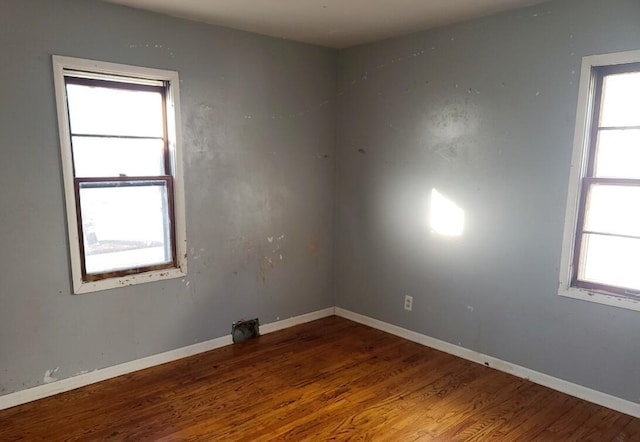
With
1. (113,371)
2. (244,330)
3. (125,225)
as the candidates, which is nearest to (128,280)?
(125,225)

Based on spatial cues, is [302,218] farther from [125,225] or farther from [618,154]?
[618,154]

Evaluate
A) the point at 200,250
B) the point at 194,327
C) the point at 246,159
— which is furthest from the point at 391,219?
the point at 194,327

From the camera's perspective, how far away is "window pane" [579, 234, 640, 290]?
2615 millimetres

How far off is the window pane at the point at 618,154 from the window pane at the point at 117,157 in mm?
2886

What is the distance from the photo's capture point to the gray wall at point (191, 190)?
2582mm

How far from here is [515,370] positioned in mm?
3090

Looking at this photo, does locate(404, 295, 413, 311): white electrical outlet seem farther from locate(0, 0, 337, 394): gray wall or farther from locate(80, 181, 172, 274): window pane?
locate(80, 181, 172, 274): window pane

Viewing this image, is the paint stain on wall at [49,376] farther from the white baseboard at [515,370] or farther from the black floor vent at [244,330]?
the white baseboard at [515,370]

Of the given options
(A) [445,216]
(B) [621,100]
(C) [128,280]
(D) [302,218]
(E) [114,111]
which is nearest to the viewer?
(B) [621,100]

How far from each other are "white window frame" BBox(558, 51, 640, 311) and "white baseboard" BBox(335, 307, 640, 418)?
58 centimetres

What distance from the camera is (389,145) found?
3.72m

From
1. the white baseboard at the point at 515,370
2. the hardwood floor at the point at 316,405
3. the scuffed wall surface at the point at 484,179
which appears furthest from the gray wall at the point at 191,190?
the white baseboard at the point at 515,370

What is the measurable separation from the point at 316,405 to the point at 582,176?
7.08 ft

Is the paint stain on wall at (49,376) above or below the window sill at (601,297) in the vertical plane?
below
